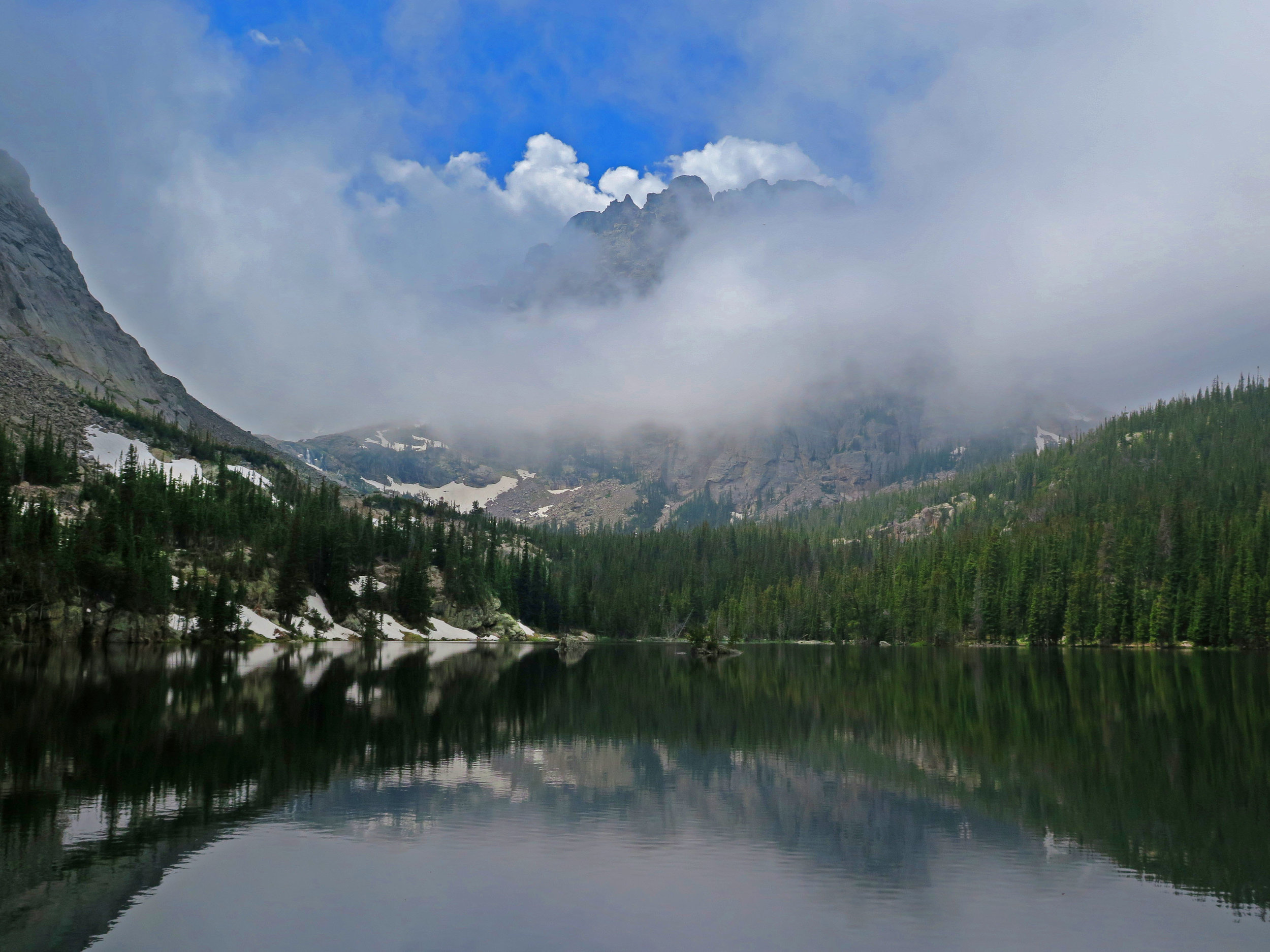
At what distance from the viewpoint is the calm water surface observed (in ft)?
46.8

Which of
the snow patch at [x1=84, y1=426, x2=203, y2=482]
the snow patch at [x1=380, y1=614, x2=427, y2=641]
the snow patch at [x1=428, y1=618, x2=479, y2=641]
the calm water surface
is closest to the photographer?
the calm water surface

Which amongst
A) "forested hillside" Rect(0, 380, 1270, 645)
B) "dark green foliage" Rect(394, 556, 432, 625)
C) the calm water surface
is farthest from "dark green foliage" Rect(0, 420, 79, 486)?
the calm water surface

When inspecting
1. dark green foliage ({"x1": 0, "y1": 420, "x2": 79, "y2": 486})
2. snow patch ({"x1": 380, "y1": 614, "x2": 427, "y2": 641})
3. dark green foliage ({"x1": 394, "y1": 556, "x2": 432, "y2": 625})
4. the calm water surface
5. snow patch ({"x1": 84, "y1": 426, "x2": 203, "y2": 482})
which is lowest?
the calm water surface

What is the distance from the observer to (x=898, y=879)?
16.9 m

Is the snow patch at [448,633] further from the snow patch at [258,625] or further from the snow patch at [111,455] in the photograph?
the snow patch at [111,455]

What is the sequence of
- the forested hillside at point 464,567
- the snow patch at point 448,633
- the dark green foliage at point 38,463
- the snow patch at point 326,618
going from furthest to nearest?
the snow patch at point 448,633, the snow patch at point 326,618, the dark green foliage at point 38,463, the forested hillside at point 464,567

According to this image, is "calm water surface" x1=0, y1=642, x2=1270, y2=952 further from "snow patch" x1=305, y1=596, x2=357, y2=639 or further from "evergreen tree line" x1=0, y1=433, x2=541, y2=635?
"snow patch" x1=305, y1=596, x2=357, y2=639

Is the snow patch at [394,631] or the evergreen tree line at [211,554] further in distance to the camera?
the snow patch at [394,631]

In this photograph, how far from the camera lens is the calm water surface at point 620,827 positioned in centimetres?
1426

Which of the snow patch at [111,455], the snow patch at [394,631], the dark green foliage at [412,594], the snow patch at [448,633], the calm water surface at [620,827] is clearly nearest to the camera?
the calm water surface at [620,827]

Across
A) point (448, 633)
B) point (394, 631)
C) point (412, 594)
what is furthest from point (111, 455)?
point (448, 633)

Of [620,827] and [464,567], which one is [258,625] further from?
[620,827]

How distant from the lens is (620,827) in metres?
21.0

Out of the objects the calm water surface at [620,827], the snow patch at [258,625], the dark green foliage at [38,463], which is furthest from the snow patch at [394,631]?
the calm water surface at [620,827]
